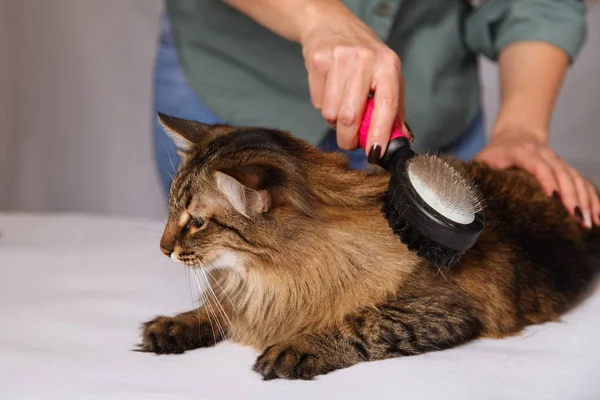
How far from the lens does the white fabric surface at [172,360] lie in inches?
43.0

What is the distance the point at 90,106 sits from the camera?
3215 mm

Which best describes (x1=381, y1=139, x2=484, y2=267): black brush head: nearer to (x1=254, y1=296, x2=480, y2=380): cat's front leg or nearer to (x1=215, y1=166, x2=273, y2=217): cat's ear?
(x1=254, y1=296, x2=480, y2=380): cat's front leg

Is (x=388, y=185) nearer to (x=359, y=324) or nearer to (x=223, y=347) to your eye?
(x=359, y=324)

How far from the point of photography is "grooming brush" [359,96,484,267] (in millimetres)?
1163

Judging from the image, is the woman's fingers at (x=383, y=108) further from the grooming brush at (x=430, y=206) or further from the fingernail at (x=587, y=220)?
the fingernail at (x=587, y=220)

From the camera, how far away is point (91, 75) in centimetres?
317

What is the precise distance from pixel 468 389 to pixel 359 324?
0.22 m

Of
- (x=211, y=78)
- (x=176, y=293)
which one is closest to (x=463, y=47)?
(x=211, y=78)

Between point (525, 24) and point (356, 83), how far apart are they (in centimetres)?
99

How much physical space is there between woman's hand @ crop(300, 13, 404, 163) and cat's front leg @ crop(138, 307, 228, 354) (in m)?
0.40

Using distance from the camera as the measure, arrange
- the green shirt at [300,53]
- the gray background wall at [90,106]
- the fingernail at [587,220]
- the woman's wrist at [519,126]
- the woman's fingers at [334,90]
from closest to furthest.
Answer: the woman's fingers at [334,90] < the fingernail at [587,220] < the woman's wrist at [519,126] < the green shirt at [300,53] < the gray background wall at [90,106]

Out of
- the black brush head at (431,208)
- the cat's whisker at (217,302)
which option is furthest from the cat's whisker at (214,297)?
the black brush head at (431,208)

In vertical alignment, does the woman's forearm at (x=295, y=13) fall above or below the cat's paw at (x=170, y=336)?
above

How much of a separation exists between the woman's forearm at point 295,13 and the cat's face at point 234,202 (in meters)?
0.28
